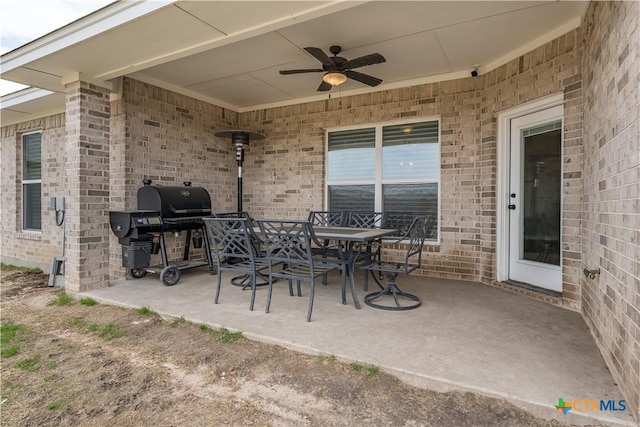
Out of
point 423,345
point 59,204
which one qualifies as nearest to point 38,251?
point 59,204

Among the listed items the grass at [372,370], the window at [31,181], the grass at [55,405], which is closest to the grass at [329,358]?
the grass at [372,370]

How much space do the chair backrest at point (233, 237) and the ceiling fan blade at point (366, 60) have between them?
1.86m

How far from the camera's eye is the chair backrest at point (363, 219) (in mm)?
4749

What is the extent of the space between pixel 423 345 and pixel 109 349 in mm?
2400

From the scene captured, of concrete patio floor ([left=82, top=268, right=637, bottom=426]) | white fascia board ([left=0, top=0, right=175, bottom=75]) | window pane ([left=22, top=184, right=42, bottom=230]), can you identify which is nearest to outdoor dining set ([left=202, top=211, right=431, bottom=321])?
concrete patio floor ([left=82, top=268, right=637, bottom=426])

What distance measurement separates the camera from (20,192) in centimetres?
664

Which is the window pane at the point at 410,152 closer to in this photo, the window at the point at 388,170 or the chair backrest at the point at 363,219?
the window at the point at 388,170

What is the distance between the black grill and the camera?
4.18 m

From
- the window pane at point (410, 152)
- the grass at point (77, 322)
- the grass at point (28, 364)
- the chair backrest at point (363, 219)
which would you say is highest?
the window pane at point (410, 152)

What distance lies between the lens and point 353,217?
488 cm

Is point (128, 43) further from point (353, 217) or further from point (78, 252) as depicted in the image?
point (353, 217)

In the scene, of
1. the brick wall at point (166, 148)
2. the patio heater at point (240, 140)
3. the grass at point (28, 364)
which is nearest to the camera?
the grass at point (28, 364)

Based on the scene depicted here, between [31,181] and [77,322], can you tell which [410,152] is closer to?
[77,322]

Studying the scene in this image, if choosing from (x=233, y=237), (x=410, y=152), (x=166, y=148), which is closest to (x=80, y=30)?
(x=166, y=148)
